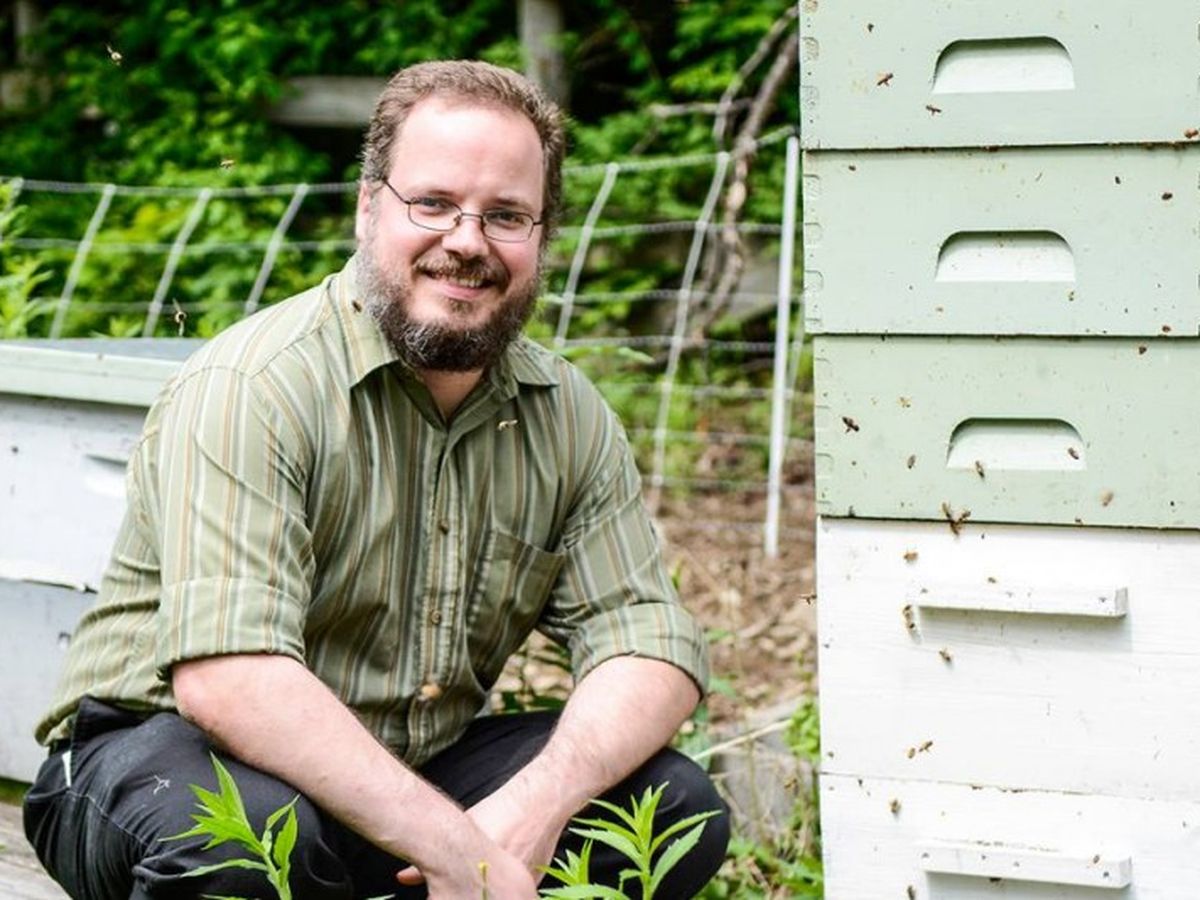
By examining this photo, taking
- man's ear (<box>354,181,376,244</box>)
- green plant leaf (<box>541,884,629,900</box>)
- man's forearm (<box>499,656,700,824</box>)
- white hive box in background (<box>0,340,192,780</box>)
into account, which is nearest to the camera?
green plant leaf (<box>541,884,629,900</box>)

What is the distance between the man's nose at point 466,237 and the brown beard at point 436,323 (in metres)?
0.02

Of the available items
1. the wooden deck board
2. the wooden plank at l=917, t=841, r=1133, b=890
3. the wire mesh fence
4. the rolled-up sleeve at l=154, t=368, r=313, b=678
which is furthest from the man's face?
the wire mesh fence

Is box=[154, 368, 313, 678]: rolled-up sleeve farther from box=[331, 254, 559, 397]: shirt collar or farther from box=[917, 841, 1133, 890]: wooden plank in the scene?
box=[917, 841, 1133, 890]: wooden plank

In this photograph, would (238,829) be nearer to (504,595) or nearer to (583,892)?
(583,892)

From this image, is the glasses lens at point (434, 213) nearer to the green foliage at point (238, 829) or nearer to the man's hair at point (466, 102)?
the man's hair at point (466, 102)

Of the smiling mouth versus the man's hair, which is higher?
the man's hair

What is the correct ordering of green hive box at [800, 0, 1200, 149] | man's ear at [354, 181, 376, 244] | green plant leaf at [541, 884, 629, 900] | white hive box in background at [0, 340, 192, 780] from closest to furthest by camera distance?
green plant leaf at [541, 884, 629, 900], green hive box at [800, 0, 1200, 149], man's ear at [354, 181, 376, 244], white hive box in background at [0, 340, 192, 780]

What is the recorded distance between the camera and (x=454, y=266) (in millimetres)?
2541

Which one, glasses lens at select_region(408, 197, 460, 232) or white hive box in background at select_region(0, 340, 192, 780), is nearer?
glasses lens at select_region(408, 197, 460, 232)

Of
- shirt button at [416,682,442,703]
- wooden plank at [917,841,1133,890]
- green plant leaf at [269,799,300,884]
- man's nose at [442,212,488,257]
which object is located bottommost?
wooden plank at [917,841,1133,890]

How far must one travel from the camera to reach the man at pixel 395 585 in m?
2.35

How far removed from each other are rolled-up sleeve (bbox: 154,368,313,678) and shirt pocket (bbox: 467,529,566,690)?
0.31 meters

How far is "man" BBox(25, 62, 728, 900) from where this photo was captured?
2.35m

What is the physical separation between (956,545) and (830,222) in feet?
1.33
